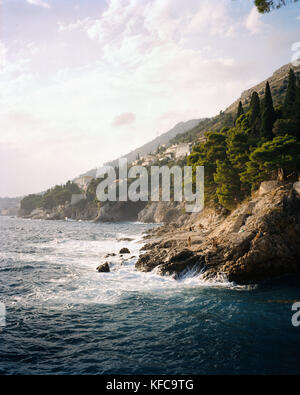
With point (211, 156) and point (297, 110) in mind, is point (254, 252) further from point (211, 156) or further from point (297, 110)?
point (211, 156)

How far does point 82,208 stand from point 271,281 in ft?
416

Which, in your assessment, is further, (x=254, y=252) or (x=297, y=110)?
(x=297, y=110)

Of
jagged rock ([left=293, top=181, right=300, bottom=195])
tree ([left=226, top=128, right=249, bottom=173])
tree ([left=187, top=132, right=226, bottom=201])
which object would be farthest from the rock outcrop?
tree ([left=187, top=132, right=226, bottom=201])

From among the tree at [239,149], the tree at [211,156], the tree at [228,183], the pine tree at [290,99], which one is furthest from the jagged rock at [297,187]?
the tree at [211,156]

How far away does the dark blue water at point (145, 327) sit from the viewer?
945 centimetres

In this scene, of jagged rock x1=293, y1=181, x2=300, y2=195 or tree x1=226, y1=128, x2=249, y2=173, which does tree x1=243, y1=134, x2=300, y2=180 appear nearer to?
jagged rock x1=293, y1=181, x2=300, y2=195

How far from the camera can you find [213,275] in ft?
65.7

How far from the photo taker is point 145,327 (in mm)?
12492

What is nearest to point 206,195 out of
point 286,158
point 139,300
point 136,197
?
point 286,158

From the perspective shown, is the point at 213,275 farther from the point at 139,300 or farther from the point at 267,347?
the point at 267,347

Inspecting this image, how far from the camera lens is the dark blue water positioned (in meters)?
9.45

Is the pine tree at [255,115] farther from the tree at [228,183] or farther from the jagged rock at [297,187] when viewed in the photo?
the jagged rock at [297,187]

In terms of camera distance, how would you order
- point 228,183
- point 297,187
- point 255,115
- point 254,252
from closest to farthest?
point 254,252
point 297,187
point 228,183
point 255,115

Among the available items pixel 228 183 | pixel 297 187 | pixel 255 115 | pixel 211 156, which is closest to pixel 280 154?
pixel 297 187
